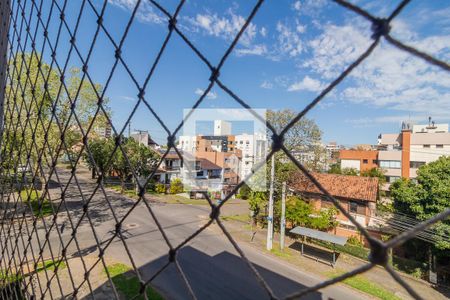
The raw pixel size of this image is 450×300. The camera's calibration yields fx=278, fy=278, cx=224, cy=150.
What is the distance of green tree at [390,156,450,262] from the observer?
748 cm

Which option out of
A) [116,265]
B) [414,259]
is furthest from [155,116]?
[414,259]

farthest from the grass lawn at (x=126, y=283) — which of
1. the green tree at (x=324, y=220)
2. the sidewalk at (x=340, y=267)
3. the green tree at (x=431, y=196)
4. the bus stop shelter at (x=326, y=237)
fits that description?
the green tree at (x=431, y=196)

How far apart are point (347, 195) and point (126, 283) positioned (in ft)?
28.5

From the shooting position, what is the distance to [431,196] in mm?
7863

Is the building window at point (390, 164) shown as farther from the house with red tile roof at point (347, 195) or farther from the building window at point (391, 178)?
the house with red tile roof at point (347, 195)

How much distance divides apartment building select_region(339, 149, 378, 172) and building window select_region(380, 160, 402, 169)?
799mm

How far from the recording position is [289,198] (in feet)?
37.7

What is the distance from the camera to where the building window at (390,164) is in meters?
16.8

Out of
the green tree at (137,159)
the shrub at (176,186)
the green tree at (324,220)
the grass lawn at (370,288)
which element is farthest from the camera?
the shrub at (176,186)

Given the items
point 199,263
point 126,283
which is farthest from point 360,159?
point 126,283

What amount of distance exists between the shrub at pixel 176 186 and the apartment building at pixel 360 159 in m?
11.9

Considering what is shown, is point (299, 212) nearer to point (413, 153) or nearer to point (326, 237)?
point (326, 237)

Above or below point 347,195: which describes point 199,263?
below

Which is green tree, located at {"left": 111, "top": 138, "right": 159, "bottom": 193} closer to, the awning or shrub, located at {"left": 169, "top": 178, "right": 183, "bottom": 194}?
shrub, located at {"left": 169, "top": 178, "right": 183, "bottom": 194}
